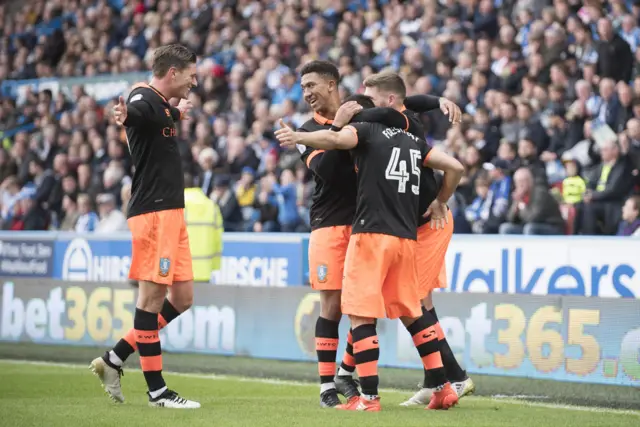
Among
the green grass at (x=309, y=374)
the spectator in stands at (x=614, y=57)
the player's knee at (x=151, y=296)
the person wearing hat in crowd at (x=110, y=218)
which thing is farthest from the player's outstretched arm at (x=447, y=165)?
the person wearing hat in crowd at (x=110, y=218)

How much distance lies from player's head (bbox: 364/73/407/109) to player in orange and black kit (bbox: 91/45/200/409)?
4.18 feet

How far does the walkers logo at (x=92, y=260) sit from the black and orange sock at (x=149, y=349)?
21.4ft

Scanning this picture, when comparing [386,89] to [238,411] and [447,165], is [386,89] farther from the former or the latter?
[238,411]

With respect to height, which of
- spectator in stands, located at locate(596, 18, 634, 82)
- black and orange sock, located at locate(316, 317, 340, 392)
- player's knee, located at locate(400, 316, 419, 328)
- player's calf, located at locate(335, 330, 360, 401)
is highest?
spectator in stands, located at locate(596, 18, 634, 82)

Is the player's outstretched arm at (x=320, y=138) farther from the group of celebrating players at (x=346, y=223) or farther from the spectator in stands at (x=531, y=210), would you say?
the spectator in stands at (x=531, y=210)

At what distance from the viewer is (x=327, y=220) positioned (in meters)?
8.06

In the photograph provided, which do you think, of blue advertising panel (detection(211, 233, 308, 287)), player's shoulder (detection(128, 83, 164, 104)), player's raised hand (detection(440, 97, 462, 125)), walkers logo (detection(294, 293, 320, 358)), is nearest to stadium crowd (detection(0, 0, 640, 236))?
blue advertising panel (detection(211, 233, 308, 287))

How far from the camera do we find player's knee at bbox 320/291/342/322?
807 centimetres

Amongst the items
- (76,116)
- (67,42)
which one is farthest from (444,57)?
(67,42)

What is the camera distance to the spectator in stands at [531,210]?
1327 cm

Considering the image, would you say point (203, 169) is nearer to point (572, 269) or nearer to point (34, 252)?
point (34, 252)

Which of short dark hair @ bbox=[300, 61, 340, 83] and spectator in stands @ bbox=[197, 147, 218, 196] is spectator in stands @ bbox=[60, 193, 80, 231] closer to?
spectator in stands @ bbox=[197, 147, 218, 196]

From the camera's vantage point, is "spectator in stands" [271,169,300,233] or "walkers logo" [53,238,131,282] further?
"spectator in stands" [271,169,300,233]

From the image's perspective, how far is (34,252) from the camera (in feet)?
50.7
